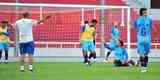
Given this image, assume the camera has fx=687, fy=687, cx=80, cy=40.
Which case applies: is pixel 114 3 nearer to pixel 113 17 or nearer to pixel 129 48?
pixel 113 17

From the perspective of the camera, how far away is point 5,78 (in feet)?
59.7

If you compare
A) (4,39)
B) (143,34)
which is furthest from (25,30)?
(4,39)

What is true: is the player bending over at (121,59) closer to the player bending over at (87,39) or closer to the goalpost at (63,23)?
the player bending over at (87,39)

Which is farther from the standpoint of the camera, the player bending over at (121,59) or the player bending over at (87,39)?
the player bending over at (87,39)

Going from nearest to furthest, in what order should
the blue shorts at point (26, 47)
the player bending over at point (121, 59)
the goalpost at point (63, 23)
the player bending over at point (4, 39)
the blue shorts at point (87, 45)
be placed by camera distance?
the blue shorts at point (26, 47) → the player bending over at point (121, 59) → the blue shorts at point (87, 45) → the player bending over at point (4, 39) → the goalpost at point (63, 23)

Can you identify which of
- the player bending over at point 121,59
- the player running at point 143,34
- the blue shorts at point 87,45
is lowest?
the player bending over at point 121,59

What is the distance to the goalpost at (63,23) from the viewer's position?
32569mm

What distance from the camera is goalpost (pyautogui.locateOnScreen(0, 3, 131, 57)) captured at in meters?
32.6

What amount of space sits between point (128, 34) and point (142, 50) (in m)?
10.6

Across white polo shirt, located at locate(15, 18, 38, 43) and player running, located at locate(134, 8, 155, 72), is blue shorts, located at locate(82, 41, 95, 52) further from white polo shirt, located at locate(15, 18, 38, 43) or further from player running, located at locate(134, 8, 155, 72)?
player running, located at locate(134, 8, 155, 72)

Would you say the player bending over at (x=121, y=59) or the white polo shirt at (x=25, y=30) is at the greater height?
the white polo shirt at (x=25, y=30)

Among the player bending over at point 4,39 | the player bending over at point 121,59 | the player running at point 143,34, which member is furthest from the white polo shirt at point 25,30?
the player bending over at point 4,39

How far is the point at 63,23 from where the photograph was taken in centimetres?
3384

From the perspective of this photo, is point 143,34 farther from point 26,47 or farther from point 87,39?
point 87,39
